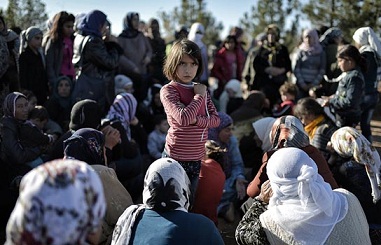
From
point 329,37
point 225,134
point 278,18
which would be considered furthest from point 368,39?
point 278,18

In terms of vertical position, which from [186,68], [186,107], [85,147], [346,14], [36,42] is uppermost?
[346,14]

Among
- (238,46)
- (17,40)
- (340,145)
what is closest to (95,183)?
(340,145)

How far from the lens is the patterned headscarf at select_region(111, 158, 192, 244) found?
2.92 metres

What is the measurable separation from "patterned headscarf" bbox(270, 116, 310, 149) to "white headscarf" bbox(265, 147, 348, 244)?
994 mm

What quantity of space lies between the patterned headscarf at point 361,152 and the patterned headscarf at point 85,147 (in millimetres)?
1991

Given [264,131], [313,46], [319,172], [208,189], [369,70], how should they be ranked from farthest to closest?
[313,46]
[369,70]
[264,131]
[208,189]
[319,172]

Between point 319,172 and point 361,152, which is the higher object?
point 361,152

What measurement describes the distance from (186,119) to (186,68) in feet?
1.28

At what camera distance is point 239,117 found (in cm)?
698

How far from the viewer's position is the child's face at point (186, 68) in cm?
405

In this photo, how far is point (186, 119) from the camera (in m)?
→ 3.97

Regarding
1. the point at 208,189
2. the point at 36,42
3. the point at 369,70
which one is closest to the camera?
the point at 208,189

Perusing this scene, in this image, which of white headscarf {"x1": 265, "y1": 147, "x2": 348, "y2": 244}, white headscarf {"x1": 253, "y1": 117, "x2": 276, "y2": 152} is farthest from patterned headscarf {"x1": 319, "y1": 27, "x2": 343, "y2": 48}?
white headscarf {"x1": 265, "y1": 147, "x2": 348, "y2": 244}

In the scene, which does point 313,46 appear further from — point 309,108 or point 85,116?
point 85,116
